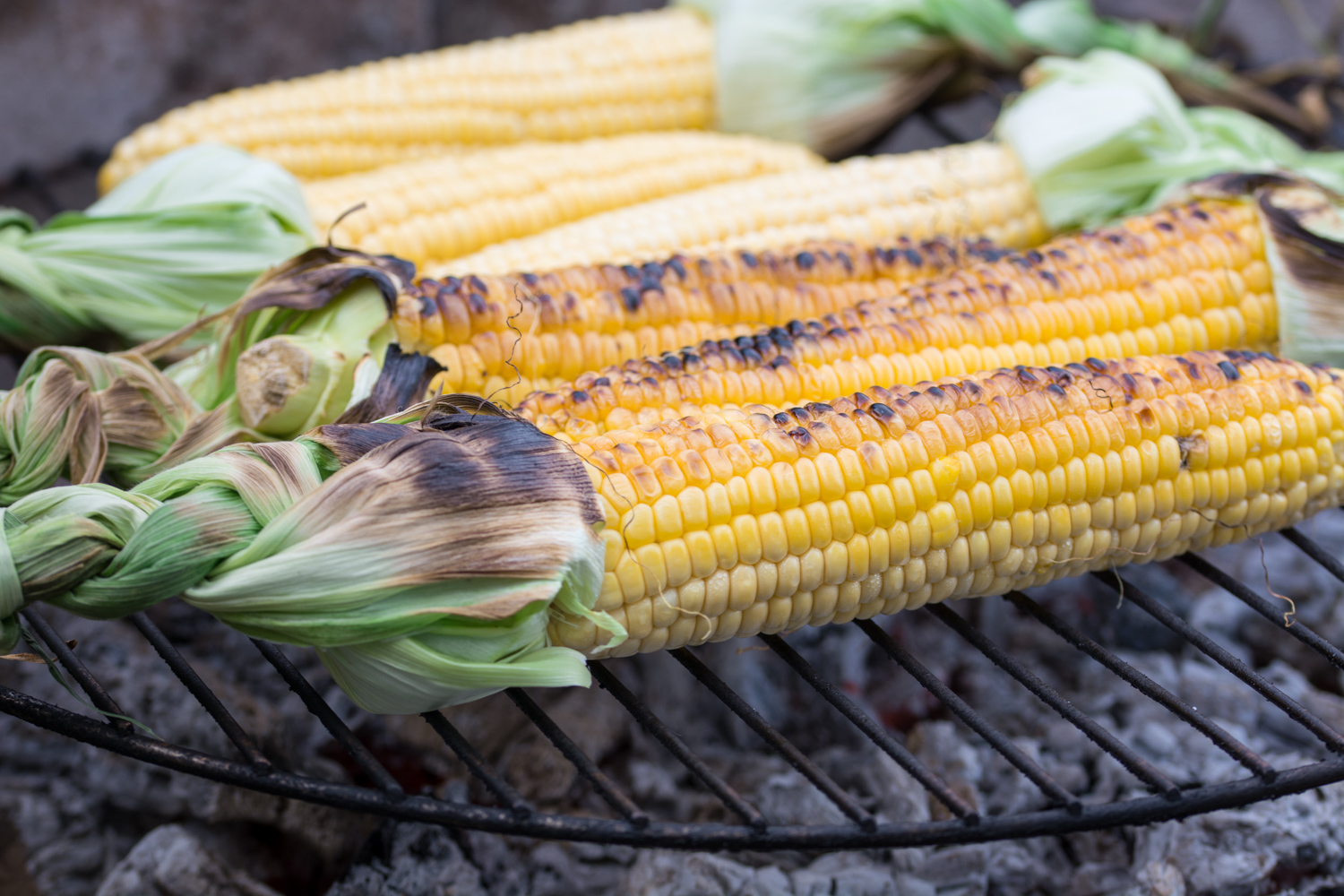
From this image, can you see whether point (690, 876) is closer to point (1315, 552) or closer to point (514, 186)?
point (1315, 552)

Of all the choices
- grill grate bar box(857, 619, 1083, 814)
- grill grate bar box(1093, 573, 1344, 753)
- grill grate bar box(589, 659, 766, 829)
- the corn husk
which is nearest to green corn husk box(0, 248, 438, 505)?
grill grate bar box(589, 659, 766, 829)

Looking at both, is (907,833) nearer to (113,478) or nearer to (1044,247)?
(1044,247)

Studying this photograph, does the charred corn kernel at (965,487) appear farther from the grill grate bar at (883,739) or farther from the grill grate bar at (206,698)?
the grill grate bar at (206,698)

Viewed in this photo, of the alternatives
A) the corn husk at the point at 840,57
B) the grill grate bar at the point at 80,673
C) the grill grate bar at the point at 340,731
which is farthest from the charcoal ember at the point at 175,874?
Answer: the corn husk at the point at 840,57

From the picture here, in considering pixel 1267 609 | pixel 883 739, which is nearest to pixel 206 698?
pixel 883 739

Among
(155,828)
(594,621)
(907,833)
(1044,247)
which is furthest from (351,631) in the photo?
(1044,247)
